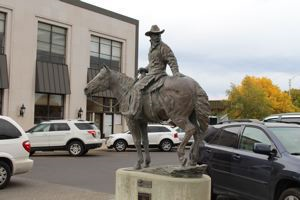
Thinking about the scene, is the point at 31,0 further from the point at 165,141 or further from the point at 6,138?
the point at 6,138

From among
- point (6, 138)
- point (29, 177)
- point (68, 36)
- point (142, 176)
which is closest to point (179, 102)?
point (142, 176)

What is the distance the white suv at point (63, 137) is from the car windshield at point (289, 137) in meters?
14.8

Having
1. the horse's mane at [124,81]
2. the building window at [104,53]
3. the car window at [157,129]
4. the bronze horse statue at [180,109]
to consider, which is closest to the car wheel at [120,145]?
the car window at [157,129]

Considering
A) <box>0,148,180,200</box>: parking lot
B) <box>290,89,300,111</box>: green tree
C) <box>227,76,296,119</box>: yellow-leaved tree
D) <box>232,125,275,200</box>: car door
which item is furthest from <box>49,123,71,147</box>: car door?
<box>290,89,300,111</box>: green tree

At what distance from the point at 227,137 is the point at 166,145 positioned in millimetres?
16612

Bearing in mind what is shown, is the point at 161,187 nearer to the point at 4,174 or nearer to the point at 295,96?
the point at 4,174

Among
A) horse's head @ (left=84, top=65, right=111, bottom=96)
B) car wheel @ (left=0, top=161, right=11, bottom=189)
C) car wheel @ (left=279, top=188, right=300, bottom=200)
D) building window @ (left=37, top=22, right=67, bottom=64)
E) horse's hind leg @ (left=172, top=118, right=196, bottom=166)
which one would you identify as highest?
building window @ (left=37, top=22, right=67, bottom=64)

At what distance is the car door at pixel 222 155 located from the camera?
8789 millimetres

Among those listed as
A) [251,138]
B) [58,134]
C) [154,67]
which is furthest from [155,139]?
[154,67]

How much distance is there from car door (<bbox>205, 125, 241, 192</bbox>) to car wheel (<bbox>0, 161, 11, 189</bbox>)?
5.08m

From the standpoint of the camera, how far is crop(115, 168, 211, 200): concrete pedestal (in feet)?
21.8

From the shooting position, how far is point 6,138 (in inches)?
450

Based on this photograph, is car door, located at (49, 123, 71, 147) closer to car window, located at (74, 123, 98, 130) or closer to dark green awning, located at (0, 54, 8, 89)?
car window, located at (74, 123, 98, 130)

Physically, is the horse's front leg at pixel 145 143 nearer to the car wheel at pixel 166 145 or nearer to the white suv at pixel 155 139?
the white suv at pixel 155 139
